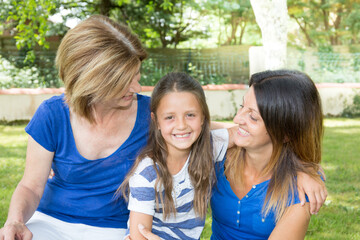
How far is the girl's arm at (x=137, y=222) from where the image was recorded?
2129 millimetres

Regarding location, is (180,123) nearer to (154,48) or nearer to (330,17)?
(154,48)

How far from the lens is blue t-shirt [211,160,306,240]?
222cm

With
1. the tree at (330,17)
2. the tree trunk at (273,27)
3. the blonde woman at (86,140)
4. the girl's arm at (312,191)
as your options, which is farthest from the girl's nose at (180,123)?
the tree at (330,17)

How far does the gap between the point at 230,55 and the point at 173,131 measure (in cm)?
871

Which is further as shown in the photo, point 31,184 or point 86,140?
point 86,140

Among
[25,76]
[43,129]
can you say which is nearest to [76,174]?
[43,129]

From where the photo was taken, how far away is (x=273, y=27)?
7.18m

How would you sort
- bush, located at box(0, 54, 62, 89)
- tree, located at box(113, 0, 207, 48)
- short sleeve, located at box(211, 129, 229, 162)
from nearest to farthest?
1. short sleeve, located at box(211, 129, 229, 162)
2. bush, located at box(0, 54, 62, 89)
3. tree, located at box(113, 0, 207, 48)

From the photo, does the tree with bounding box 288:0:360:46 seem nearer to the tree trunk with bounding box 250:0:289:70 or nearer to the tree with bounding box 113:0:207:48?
the tree with bounding box 113:0:207:48

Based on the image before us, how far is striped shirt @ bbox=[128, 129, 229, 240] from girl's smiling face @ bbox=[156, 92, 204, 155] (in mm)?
153

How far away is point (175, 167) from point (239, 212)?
1.33ft

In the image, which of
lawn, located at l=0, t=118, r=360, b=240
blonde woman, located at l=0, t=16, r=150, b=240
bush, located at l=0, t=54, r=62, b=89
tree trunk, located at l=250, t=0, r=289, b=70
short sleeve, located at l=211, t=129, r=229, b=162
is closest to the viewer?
blonde woman, located at l=0, t=16, r=150, b=240

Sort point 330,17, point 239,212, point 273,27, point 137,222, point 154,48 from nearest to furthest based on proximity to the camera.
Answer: point 137,222, point 239,212, point 273,27, point 154,48, point 330,17

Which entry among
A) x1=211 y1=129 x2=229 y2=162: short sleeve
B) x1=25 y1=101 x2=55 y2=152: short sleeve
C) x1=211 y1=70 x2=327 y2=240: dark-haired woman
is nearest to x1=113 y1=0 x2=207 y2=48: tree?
x1=211 y1=129 x2=229 y2=162: short sleeve
